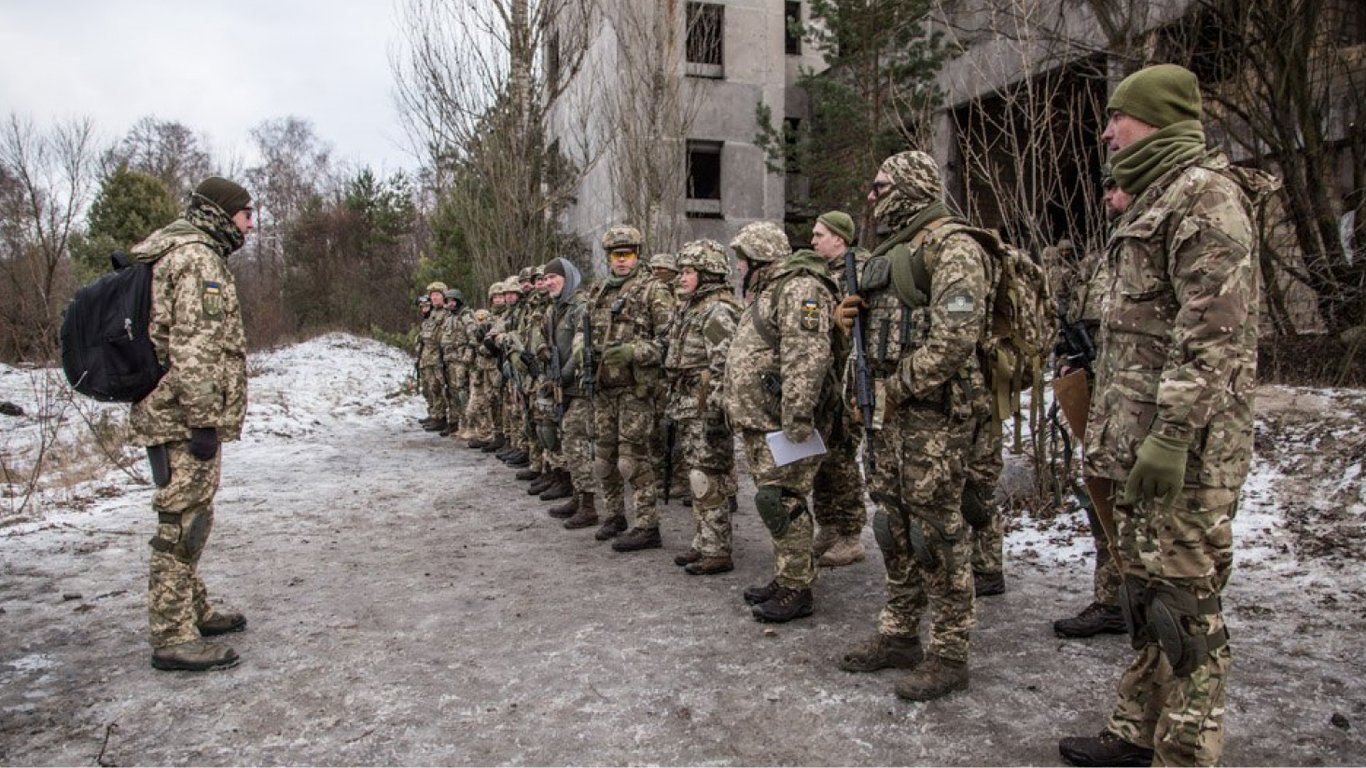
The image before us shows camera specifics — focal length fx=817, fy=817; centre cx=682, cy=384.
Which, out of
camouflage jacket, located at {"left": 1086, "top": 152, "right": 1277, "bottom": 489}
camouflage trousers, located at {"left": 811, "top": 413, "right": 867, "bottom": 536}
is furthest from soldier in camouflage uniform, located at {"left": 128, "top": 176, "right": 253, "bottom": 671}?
camouflage jacket, located at {"left": 1086, "top": 152, "right": 1277, "bottom": 489}

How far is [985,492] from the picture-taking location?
433 centimetres

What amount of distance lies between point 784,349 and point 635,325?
2171 mm

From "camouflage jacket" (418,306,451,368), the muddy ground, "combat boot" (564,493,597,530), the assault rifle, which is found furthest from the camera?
"camouflage jacket" (418,306,451,368)

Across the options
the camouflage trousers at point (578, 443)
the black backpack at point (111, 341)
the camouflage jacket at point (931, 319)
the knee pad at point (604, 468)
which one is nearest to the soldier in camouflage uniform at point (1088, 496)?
the camouflage jacket at point (931, 319)

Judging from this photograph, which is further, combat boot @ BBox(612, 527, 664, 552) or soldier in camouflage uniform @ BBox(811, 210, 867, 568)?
combat boot @ BBox(612, 527, 664, 552)

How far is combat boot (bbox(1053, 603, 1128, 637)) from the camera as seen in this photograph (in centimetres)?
399

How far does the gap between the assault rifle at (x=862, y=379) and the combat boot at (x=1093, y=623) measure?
136cm

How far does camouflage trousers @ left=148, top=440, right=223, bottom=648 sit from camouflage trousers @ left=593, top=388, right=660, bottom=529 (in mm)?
2717

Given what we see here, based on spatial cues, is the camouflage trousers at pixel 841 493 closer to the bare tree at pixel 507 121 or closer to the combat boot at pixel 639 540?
the combat boot at pixel 639 540

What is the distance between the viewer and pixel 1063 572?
5.15 meters

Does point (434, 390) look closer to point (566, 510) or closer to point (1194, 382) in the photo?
point (566, 510)

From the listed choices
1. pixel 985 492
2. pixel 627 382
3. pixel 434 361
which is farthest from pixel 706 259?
pixel 434 361

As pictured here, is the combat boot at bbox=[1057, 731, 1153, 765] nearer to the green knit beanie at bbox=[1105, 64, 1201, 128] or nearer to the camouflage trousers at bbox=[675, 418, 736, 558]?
the green knit beanie at bbox=[1105, 64, 1201, 128]

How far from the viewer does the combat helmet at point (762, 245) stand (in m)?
4.75
